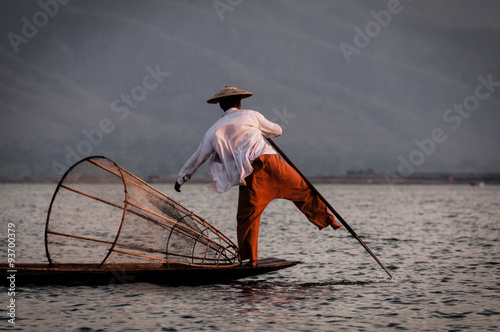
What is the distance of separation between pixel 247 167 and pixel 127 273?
7.53 feet

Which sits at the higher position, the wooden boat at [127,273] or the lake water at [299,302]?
the wooden boat at [127,273]

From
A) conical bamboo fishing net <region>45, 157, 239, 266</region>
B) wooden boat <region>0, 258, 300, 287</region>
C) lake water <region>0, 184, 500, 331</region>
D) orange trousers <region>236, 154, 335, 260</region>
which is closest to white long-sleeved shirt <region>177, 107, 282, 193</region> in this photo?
orange trousers <region>236, 154, 335, 260</region>

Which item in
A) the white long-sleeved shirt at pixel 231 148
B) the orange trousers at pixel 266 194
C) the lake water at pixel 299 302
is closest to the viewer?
the lake water at pixel 299 302

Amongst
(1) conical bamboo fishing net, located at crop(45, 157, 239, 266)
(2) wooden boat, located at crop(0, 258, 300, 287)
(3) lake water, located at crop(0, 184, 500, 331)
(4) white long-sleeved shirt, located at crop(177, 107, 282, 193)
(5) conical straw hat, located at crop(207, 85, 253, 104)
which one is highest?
(5) conical straw hat, located at crop(207, 85, 253, 104)

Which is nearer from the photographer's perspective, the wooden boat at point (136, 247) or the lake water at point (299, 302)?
the lake water at point (299, 302)

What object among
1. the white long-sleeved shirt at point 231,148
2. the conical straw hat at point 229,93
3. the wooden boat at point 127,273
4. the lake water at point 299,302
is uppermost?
the conical straw hat at point 229,93

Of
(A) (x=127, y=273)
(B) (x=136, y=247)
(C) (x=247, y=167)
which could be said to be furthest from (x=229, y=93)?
(A) (x=127, y=273)

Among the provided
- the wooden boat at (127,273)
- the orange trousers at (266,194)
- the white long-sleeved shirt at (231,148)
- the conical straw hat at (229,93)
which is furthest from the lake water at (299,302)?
the conical straw hat at (229,93)

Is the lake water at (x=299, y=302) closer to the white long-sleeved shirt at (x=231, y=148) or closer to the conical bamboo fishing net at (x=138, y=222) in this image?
the conical bamboo fishing net at (x=138, y=222)

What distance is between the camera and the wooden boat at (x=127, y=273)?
8727 millimetres

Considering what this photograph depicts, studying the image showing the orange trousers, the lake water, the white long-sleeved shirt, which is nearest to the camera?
the lake water

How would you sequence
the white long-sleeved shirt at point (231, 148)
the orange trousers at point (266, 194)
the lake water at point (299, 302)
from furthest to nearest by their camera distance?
the orange trousers at point (266, 194), the white long-sleeved shirt at point (231, 148), the lake water at point (299, 302)

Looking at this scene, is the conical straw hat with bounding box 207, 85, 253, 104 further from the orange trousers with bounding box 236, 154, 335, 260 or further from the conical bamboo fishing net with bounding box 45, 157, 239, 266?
the conical bamboo fishing net with bounding box 45, 157, 239, 266

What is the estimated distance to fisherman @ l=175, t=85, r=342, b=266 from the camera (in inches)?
342
